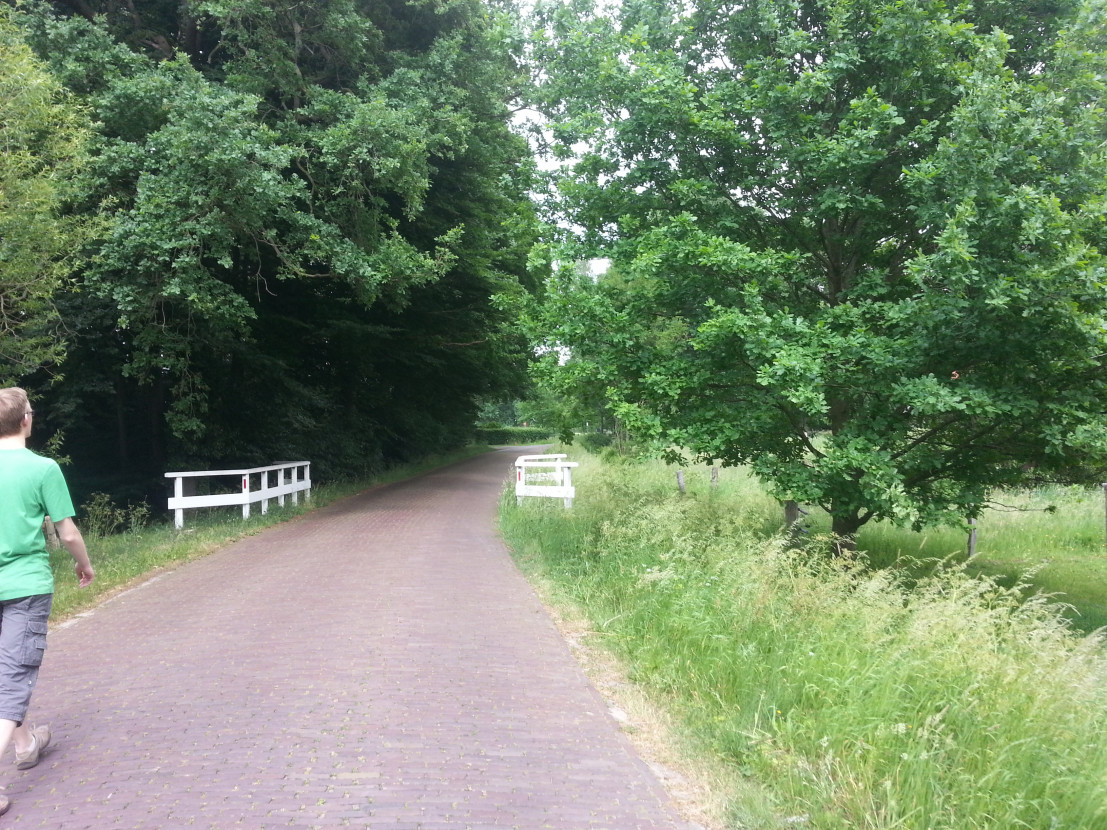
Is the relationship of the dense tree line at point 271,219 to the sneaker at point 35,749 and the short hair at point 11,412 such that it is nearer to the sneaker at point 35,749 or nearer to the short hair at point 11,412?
the short hair at point 11,412

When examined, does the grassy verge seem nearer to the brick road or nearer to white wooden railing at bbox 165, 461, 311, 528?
white wooden railing at bbox 165, 461, 311, 528

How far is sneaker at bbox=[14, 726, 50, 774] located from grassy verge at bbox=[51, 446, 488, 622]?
346 cm

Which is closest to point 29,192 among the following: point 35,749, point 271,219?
point 271,219

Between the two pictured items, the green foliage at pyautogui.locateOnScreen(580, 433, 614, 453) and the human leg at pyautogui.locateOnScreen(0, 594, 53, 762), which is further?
the green foliage at pyautogui.locateOnScreen(580, 433, 614, 453)

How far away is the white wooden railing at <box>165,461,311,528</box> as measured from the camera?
1291cm

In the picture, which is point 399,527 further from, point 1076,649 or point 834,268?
point 1076,649

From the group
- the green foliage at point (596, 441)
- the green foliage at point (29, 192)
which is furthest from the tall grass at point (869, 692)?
the green foliage at point (596, 441)

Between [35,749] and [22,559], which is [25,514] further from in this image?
[35,749]

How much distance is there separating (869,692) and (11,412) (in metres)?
4.80

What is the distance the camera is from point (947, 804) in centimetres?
367

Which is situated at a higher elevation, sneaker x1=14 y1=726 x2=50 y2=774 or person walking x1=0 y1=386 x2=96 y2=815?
person walking x1=0 y1=386 x2=96 y2=815

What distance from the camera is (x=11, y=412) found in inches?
162

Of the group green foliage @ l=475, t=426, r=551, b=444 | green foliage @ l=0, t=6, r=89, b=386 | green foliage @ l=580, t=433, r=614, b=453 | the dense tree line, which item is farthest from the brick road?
green foliage @ l=475, t=426, r=551, b=444

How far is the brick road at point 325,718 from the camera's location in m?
3.71
